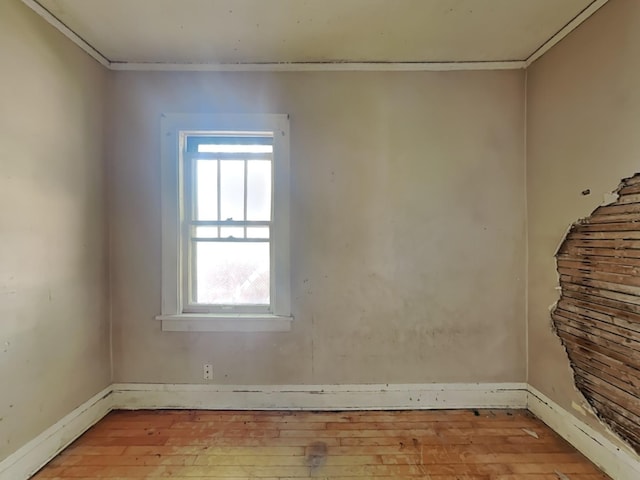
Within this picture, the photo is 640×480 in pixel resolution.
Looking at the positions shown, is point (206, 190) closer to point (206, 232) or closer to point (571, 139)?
point (206, 232)

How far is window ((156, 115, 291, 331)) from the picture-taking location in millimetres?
2422

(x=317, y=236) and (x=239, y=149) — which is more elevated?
(x=239, y=149)

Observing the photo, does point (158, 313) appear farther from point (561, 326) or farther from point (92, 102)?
point (561, 326)

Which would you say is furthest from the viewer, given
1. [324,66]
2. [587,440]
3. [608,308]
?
[324,66]

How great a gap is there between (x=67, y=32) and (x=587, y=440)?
154 inches

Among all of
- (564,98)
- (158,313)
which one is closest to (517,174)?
(564,98)

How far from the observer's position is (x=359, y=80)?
242 cm

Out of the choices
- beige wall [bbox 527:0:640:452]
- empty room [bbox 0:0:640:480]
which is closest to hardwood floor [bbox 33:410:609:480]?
empty room [bbox 0:0:640:480]

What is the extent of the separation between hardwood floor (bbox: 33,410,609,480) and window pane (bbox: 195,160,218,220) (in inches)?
57.0

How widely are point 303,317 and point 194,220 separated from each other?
1102mm

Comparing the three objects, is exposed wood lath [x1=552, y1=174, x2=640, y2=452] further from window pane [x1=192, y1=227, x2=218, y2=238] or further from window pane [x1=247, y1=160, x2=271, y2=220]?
window pane [x1=192, y1=227, x2=218, y2=238]

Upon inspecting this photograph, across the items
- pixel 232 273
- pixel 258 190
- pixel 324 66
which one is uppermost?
pixel 324 66

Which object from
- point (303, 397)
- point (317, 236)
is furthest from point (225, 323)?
point (317, 236)

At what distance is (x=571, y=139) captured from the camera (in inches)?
79.4
